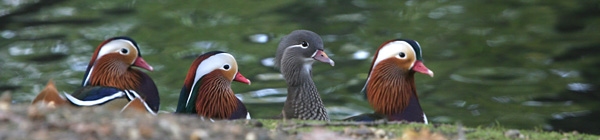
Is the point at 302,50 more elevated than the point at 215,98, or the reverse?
the point at 302,50

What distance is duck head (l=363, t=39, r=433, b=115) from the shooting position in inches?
197

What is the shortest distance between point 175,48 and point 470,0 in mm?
4131

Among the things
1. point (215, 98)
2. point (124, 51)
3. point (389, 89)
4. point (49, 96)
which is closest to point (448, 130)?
point (389, 89)

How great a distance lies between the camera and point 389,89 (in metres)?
5.06

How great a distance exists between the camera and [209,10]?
A: 998 centimetres

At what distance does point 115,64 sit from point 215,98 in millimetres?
843

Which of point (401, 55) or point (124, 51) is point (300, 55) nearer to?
point (401, 55)

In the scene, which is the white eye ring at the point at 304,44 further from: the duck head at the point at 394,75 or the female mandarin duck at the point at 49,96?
the female mandarin duck at the point at 49,96

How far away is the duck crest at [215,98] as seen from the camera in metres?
4.93

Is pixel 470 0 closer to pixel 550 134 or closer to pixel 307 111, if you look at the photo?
pixel 307 111

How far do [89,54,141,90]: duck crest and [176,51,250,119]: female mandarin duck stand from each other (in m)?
0.65

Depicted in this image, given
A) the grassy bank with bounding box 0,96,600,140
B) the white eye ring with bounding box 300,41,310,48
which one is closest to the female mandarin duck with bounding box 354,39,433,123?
the white eye ring with bounding box 300,41,310,48

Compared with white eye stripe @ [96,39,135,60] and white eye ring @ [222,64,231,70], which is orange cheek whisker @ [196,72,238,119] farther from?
white eye stripe @ [96,39,135,60]

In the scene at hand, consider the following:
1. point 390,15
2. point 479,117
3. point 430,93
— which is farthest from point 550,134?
point 390,15
